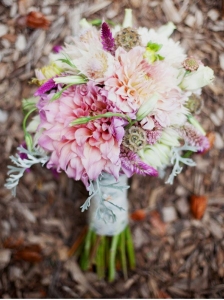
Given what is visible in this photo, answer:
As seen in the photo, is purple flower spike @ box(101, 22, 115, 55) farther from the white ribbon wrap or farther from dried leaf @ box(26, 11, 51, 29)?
dried leaf @ box(26, 11, 51, 29)

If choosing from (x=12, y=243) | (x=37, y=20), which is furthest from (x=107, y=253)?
(x=37, y=20)

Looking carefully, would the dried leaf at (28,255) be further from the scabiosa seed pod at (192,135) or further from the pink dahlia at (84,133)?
the scabiosa seed pod at (192,135)

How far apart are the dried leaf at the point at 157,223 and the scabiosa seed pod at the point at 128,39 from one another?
2.40 ft

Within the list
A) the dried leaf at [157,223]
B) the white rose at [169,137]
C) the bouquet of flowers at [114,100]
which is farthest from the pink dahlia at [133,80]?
the dried leaf at [157,223]

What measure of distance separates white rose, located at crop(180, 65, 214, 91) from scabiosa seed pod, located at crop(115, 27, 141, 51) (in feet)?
0.43

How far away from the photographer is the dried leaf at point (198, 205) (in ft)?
4.53

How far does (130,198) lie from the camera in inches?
55.6

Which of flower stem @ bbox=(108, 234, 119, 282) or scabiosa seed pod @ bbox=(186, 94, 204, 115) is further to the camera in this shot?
flower stem @ bbox=(108, 234, 119, 282)

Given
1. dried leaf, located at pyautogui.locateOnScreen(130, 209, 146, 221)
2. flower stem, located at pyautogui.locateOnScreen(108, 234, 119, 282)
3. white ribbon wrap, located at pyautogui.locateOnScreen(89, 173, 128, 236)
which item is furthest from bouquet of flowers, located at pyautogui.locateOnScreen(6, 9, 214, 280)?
dried leaf, located at pyautogui.locateOnScreen(130, 209, 146, 221)

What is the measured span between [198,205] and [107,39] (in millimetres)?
771

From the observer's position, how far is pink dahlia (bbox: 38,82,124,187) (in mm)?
803

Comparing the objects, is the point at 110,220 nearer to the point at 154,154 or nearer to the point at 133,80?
Answer: the point at 154,154

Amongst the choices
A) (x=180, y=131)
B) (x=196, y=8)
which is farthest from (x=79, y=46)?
(x=196, y=8)

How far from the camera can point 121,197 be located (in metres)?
1.15
